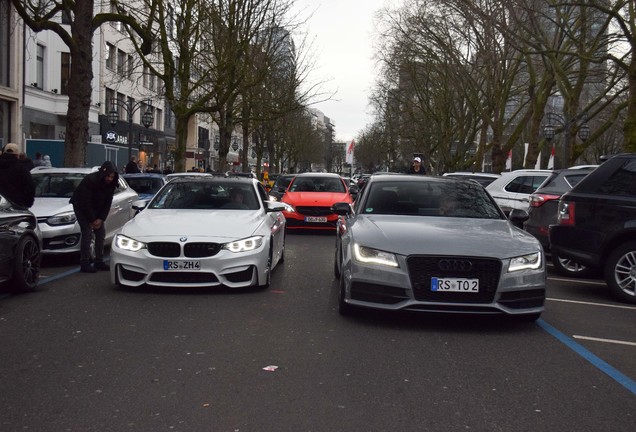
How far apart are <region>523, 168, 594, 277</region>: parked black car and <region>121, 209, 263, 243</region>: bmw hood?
522 centimetres

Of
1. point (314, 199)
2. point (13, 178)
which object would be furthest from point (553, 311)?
point (314, 199)

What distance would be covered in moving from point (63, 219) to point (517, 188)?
9883 millimetres

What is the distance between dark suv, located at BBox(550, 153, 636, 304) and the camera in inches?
358

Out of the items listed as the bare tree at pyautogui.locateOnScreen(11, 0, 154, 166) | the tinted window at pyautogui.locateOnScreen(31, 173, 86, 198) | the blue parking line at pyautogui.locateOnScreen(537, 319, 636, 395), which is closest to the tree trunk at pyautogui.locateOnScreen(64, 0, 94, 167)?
the bare tree at pyautogui.locateOnScreen(11, 0, 154, 166)

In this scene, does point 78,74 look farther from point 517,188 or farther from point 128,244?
point 517,188

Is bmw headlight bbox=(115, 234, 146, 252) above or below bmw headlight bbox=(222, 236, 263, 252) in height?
below

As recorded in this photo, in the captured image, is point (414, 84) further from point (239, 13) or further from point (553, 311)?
point (553, 311)

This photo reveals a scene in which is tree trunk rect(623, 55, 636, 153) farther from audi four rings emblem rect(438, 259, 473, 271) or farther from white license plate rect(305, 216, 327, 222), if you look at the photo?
audi four rings emblem rect(438, 259, 473, 271)

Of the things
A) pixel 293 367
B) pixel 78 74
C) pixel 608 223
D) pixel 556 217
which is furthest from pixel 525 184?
pixel 293 367

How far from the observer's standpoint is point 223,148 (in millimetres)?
35938

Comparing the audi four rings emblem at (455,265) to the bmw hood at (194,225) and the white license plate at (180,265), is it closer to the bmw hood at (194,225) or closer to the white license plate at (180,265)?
the bmw hood at (194,225)

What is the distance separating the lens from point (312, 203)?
18.2 m

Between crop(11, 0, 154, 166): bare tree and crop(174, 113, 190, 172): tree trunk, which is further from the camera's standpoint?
crop(174, 113, 190, 172): tree trunk

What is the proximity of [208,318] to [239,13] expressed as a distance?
76.3ft
